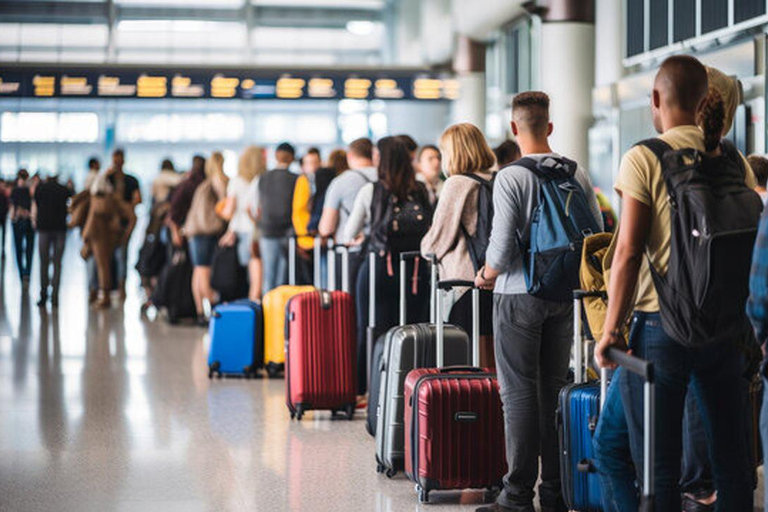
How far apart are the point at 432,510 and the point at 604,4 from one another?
1043cm

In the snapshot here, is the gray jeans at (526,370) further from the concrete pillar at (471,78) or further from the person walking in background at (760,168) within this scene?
the concrete pillar at (471,78)

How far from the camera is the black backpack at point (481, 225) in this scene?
608 cm

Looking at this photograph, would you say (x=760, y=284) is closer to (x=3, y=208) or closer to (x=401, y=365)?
(x=401, y=365)

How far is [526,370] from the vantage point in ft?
16.9

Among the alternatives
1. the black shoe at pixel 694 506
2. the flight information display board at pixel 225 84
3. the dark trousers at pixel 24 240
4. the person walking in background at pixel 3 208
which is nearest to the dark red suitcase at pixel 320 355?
the black shoe at pixel 694 506

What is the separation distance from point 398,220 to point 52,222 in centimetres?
988

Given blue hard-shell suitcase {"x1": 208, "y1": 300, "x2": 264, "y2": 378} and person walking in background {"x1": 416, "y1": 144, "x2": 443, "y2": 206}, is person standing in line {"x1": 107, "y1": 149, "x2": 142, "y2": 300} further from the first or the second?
person walking in background {"x1": 416, "y1": 144, "x2": 443, "y2": 206}

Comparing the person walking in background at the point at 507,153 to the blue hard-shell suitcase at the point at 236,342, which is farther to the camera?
the blue hard-shell suitcase at the point at 236,342

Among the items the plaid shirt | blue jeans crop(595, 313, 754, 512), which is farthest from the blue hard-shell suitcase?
the plaid shirt

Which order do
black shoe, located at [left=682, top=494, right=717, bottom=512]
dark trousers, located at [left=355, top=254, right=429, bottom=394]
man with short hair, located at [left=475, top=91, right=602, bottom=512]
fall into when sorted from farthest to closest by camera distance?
dark trousers, located at [left=355, top=254, right=429, bottom=394] < black shoe, located at [left=682, top=494, right=717, bottom=512] < man with short hair, located at [left=475, top=91, right=602, bottom=512]

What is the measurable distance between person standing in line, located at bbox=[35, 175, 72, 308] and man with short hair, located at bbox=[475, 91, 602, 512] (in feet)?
39.2

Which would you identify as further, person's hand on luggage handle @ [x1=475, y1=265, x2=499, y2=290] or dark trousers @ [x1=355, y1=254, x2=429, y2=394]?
dark trousers @ [x1=355, y1=254, x2=429, y2=394]

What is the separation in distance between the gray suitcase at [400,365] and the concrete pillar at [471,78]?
49.4ft

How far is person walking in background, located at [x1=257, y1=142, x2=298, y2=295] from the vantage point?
11039 mm
